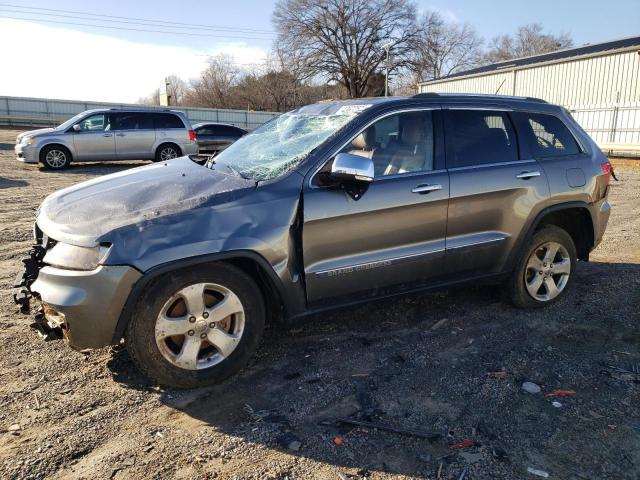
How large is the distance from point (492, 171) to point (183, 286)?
259cm

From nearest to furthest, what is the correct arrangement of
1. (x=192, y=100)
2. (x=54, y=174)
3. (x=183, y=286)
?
1. (x=183, y=286)
2. (x=54, y=174)
3. (x=192, y=100)

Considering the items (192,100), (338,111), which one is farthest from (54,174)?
(192,100)

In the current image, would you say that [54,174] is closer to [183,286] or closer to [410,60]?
[183,286]

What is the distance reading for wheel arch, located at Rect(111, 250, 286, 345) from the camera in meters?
2.89

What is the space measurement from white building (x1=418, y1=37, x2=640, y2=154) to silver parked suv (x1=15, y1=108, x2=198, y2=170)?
13.2 m

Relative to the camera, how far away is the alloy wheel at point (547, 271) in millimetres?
4477

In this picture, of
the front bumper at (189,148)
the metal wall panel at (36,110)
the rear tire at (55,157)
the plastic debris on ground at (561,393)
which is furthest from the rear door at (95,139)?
the metal wall panel at (36,110)

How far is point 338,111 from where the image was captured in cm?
392

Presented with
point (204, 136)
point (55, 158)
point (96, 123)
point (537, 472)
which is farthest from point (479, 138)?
point (204, 136)

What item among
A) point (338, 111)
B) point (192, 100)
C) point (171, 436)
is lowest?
point (171, 436)

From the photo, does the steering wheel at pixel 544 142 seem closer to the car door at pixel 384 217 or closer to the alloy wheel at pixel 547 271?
the alloy wheel at pixel 547 271

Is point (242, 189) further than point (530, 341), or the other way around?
point (530, 341)

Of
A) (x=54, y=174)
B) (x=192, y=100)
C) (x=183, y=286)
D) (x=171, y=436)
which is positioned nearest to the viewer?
(x=171, y=436)

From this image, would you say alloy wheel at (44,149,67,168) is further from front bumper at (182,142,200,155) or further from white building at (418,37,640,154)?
white building at (418,37,640,154)
